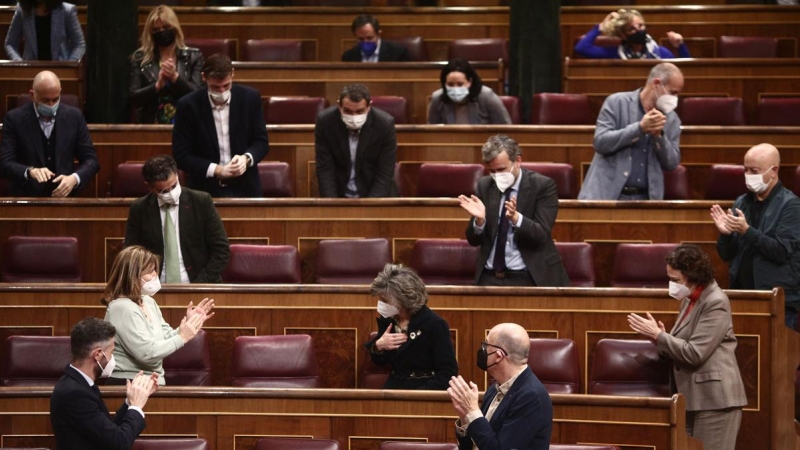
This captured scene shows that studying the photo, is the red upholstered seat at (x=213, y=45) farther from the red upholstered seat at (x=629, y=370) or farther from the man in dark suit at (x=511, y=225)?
the red upholstered seat at (x=629, y=370)

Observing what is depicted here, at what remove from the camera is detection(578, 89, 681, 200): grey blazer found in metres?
5.88

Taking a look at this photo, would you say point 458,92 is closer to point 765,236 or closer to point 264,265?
point 264,265

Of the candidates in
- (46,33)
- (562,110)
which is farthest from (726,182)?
(46,33)

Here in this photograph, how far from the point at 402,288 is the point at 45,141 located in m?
2.52

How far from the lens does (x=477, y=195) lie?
5324 mm

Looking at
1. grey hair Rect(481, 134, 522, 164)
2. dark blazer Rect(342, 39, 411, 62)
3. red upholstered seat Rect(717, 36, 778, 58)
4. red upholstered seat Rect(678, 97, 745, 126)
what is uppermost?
red upholstered seat Rect(717, 36, 778, 58)

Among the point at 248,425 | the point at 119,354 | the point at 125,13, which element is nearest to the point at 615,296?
the point at 248,425

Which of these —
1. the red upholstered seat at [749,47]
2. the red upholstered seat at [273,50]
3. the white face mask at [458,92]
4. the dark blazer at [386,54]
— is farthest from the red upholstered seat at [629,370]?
the red upholstered seat at [273,50]

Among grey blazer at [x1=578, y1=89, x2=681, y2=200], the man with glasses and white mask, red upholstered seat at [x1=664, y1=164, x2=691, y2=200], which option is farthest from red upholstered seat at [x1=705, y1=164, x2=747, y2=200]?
the man with glasses and white mask

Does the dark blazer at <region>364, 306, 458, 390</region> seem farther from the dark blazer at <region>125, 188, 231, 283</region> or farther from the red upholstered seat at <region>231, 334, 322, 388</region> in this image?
the dark blazer at <region>125, 188, 231, 283</region>

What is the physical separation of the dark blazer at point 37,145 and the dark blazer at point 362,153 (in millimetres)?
1168

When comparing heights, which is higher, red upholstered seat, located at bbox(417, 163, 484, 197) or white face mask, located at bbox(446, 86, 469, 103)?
white face mask, located at bbox(446, 86, 469, 103)

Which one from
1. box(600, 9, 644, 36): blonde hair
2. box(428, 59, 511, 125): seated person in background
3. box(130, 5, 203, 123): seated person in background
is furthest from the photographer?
box(600, 9, 644, 36): blonde hair

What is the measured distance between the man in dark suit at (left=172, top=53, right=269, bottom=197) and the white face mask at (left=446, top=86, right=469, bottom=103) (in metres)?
1.25
